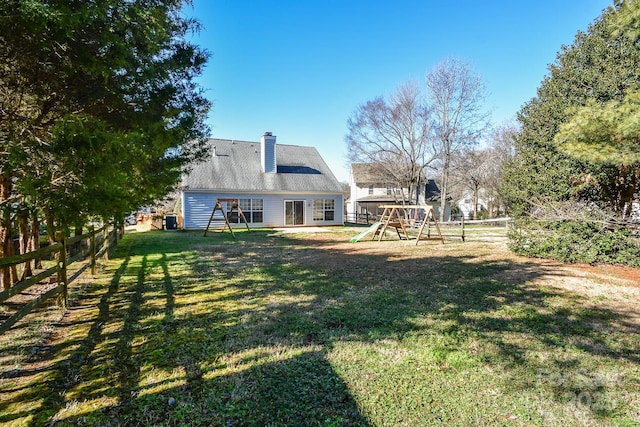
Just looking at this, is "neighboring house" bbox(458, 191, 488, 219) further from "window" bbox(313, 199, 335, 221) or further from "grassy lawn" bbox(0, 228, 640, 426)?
"grassy lawn" bbox(0, 228, 640, 426)

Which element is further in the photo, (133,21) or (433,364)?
(133,21)

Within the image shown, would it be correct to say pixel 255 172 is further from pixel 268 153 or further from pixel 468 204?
pixel 468 204

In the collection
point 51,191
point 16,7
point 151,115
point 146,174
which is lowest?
point 51,191

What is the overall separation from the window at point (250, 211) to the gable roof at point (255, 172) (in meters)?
0.82

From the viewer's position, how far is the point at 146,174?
536cm

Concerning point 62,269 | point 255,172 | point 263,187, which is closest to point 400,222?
point 263,187

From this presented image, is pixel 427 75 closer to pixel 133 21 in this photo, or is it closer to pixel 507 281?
pixel 507 281

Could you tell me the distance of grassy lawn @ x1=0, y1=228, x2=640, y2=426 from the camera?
2297 mm

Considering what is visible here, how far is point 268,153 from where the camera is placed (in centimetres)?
2108

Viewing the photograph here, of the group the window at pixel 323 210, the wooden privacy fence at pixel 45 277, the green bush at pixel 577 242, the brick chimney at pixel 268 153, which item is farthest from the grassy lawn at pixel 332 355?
the window at pixel 323 210

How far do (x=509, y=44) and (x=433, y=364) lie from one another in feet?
45.7

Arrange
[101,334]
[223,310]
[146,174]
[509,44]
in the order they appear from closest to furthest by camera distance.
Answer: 1. [101,334]
2. [223,310]
3. [146,174]
4. [509,44]

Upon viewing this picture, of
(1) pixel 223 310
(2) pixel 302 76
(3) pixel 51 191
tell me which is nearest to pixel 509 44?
(2) pixel 302 76

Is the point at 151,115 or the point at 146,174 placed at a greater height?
the point at 151,115
